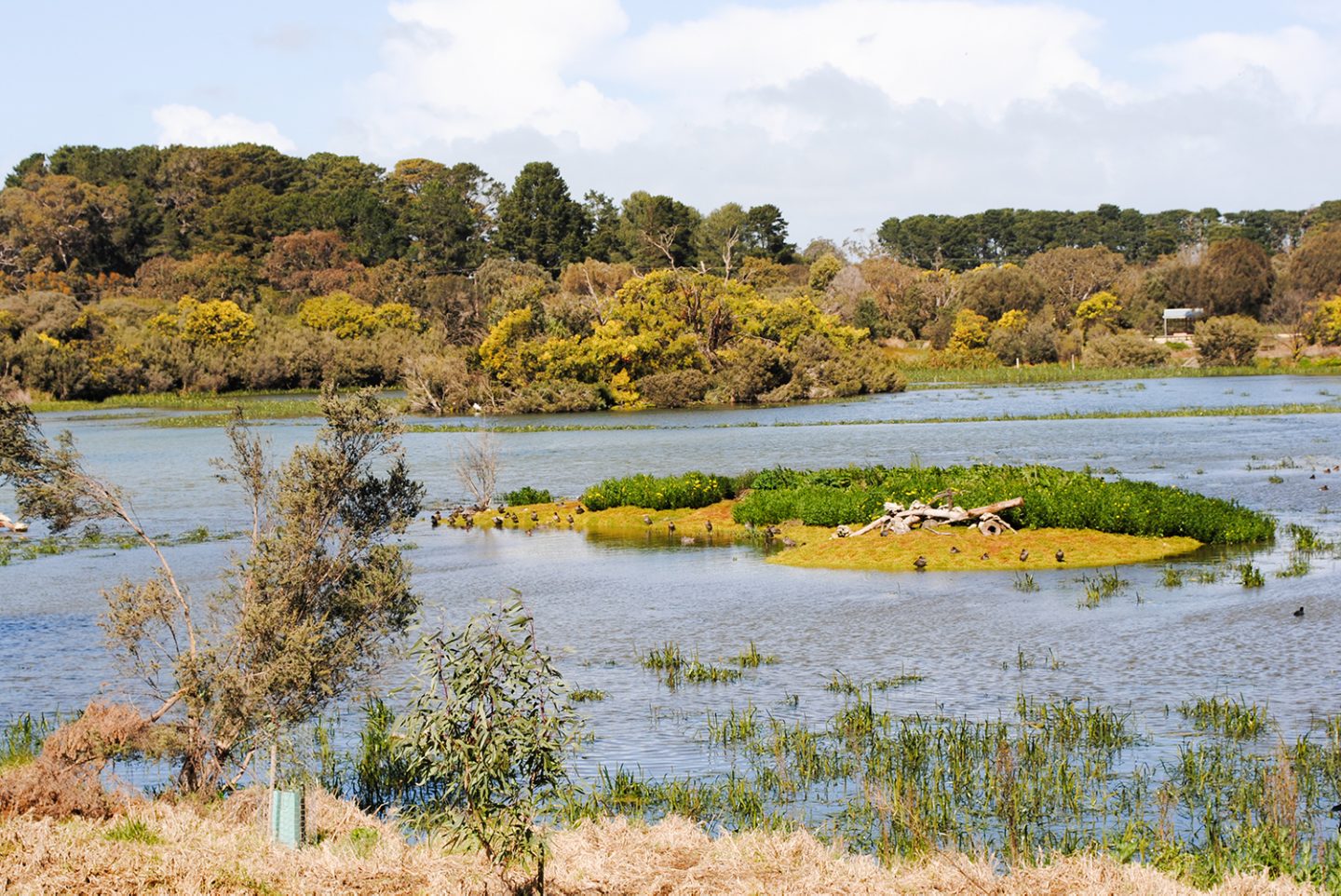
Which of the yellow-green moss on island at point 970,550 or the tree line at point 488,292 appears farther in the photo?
the tree line at point 488,292

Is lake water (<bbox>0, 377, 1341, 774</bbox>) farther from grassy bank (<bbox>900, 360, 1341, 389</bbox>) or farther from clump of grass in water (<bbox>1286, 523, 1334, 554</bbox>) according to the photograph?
grassy bank (<bbox>900, 360, 1341, 389</bbox>)

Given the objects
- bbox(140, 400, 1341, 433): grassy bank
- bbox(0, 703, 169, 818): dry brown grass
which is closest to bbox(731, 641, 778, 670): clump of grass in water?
bbox(0, 703, 169, 818): dry brown grass

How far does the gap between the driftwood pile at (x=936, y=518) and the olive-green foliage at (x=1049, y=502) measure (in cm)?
44

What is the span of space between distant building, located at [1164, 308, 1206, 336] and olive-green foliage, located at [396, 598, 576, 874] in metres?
132

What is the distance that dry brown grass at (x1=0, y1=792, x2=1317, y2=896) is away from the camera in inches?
347

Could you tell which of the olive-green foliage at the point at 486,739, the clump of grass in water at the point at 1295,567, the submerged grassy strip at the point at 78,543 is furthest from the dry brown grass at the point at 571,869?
the submerged grassy strip at the point at 78,543

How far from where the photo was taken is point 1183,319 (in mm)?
135375

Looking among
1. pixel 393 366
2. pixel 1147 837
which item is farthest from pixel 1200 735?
pixel 393 366

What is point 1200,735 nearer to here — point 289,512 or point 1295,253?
point 289,512

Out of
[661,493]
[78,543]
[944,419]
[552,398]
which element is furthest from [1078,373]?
[78,543]

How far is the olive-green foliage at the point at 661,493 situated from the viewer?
115ft

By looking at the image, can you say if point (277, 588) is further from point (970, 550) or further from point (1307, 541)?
point (1307, 541)

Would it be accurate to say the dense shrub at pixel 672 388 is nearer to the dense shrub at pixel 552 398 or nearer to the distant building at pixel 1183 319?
the dense shrub at pixel 552 398

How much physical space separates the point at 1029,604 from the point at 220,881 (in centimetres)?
1539
